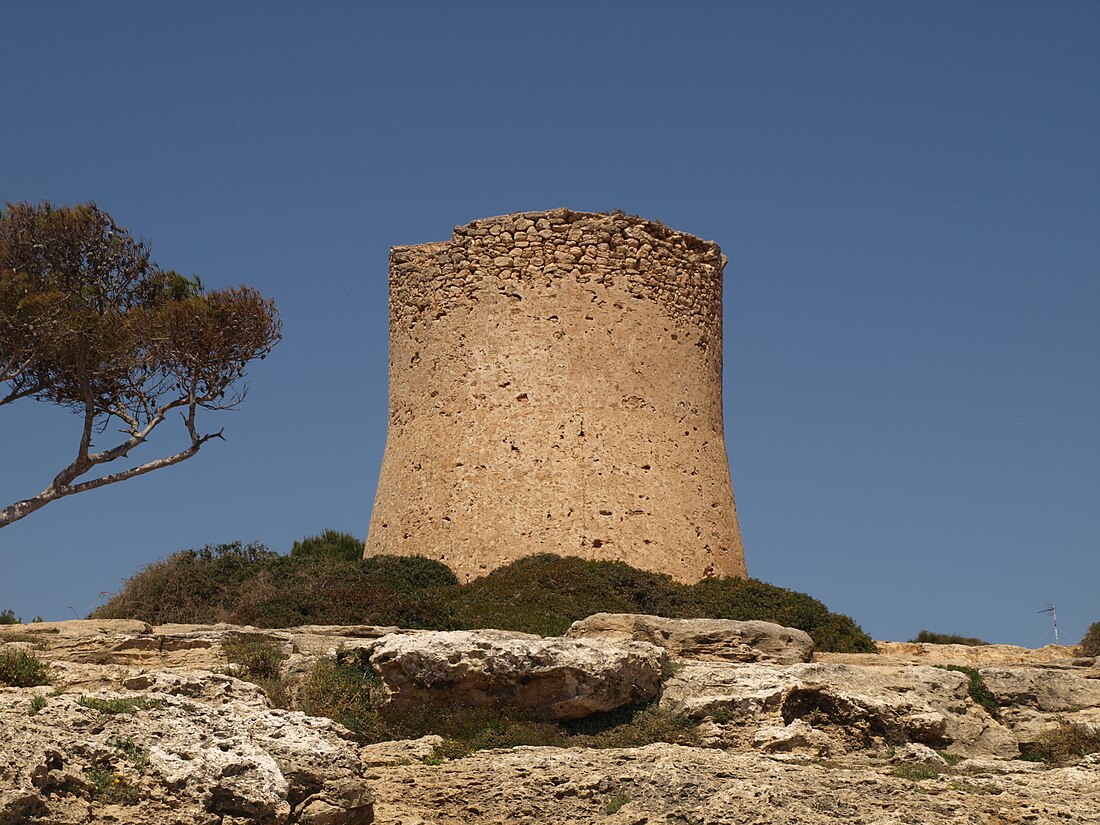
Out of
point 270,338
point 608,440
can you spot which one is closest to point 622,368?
point 608,440

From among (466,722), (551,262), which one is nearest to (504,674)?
(466,722)

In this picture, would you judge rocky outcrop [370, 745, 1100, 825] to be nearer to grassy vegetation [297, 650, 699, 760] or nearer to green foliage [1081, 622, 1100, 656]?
grassy vegetation [297, 650, 699, 760]

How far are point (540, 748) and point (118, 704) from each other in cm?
270

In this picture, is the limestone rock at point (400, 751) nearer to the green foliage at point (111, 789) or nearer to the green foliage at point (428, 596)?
the green foliage at point (111, 789)

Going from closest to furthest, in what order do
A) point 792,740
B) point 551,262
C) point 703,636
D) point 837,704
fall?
point 792,740
point 837,704
point 703,636
point 551,262

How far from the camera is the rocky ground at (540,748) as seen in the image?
732cm

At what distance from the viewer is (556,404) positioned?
65.1ft

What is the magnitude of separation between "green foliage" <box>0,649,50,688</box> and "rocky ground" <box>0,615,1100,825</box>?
0.12m

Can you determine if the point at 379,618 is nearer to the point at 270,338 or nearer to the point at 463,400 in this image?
the point at 463,400

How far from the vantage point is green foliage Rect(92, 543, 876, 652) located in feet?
49.2

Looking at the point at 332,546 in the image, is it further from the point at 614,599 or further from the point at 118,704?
the point at 118,704

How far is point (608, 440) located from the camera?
19797 mm

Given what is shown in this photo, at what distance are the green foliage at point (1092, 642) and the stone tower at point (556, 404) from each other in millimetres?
4824

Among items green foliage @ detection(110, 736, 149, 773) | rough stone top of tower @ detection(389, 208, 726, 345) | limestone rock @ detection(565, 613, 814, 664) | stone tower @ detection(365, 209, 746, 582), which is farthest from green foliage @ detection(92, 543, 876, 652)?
green foliage @ detection(110, 736, 149, 773)
